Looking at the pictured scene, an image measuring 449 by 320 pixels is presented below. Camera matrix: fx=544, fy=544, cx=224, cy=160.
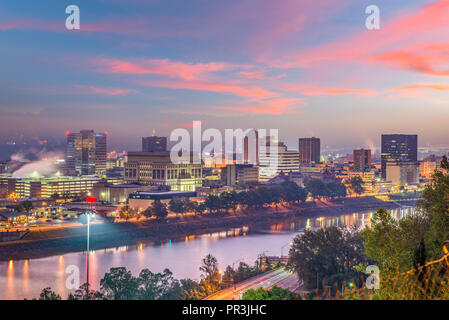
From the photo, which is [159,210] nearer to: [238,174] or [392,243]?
[392,243]

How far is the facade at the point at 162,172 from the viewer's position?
24453 millimetres

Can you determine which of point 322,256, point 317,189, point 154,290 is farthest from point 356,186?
point 154,290

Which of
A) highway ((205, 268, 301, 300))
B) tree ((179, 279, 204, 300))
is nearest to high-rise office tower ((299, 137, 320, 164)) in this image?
highway ((205, 268, 301, 300))

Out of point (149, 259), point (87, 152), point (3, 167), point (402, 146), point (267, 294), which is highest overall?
point (402, 146)

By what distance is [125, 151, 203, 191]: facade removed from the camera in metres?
24.5

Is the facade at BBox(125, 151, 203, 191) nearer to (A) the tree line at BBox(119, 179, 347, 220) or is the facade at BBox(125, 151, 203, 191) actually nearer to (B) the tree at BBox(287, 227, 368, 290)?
(A) the tree line at BBox(119, 179, 347, 220)

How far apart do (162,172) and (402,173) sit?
1767cm

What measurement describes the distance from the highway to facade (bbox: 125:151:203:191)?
16.3 meters

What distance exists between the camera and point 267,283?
7086mm

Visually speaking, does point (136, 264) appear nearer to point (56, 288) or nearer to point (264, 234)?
point (56, 288)

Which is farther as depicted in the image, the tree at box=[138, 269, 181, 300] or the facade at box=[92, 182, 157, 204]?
the facade at box=[92, 182, 157, 204]

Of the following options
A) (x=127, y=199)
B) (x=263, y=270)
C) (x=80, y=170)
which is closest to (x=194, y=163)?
(x=127, y=199)

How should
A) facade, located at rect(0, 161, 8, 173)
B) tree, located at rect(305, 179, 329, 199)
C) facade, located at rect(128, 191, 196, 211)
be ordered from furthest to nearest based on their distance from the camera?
facade, located at rect(0, 161, 8, 173) < tree, located at rect(305, 179, 329, 199) < facade, located at rect(128, 191, 196, 211)

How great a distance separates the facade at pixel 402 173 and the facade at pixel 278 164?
6060mm
